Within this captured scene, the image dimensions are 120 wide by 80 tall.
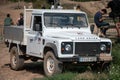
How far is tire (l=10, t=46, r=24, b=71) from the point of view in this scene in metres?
17.1

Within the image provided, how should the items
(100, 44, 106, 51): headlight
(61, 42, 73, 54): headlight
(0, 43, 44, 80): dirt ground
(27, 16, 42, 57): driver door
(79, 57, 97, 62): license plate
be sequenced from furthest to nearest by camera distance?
(0, 43, 44, 80): dirt ground < (27, 16, 42, 57): driver door < (100, 44, 106, 51): headlight < (79, 57, 97, 62): license plate < (61, 42, 73, 54): headlight

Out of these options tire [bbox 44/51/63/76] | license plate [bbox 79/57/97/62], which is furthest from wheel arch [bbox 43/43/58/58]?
license plate [bbox 79/57/97/62]

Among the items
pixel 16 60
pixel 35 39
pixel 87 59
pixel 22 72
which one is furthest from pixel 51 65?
pixel 16 60

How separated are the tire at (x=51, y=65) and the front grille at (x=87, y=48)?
68cm

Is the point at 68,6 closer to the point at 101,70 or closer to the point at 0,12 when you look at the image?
the point at 0,12

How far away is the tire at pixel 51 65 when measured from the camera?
13781 millimetres

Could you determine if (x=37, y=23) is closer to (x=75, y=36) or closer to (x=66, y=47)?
(x=75, y=36)

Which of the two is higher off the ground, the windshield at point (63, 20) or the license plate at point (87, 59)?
the windshield at point (63, 20)

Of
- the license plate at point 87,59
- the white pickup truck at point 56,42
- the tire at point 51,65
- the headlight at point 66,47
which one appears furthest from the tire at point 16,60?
the license plate at point 87,59

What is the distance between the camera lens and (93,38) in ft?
A: 46.5

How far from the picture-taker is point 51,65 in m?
14.2

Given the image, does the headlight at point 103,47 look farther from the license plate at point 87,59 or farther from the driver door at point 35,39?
the driver door at point 35,39

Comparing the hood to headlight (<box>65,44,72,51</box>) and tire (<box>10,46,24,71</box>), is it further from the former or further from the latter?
tire (<box>10,46,24,71</box>)

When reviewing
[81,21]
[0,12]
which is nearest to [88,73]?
[81,21]
